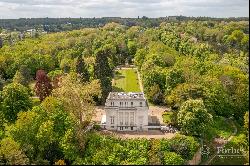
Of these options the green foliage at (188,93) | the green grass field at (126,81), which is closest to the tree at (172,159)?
the green foliage at (188,93)

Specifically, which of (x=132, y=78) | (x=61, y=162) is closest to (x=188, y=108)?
(x=61, y=162)

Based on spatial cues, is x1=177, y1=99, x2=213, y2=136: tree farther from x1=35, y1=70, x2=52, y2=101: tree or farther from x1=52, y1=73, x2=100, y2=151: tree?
x1=35, y1=70, x2=52, y2=101: tree

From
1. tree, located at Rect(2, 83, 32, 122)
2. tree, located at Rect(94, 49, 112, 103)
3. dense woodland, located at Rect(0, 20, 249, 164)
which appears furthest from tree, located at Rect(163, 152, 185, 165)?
tree, located at Rect(94, 49, 112, 103)

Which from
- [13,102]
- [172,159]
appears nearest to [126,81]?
[13,102]

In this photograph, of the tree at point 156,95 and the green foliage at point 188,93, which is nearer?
the green foliage at point 188,93

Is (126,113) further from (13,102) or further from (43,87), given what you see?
(43,87)

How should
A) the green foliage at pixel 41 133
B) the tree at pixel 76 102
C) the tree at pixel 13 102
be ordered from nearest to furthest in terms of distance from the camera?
the green foliage at pixel 41 133
the tree at pixel 76 102
the tree at pixel 13 102

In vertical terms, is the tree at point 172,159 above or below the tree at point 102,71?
below

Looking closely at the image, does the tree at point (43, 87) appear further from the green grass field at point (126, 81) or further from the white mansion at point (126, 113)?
the green grass field at point (126, 81)
